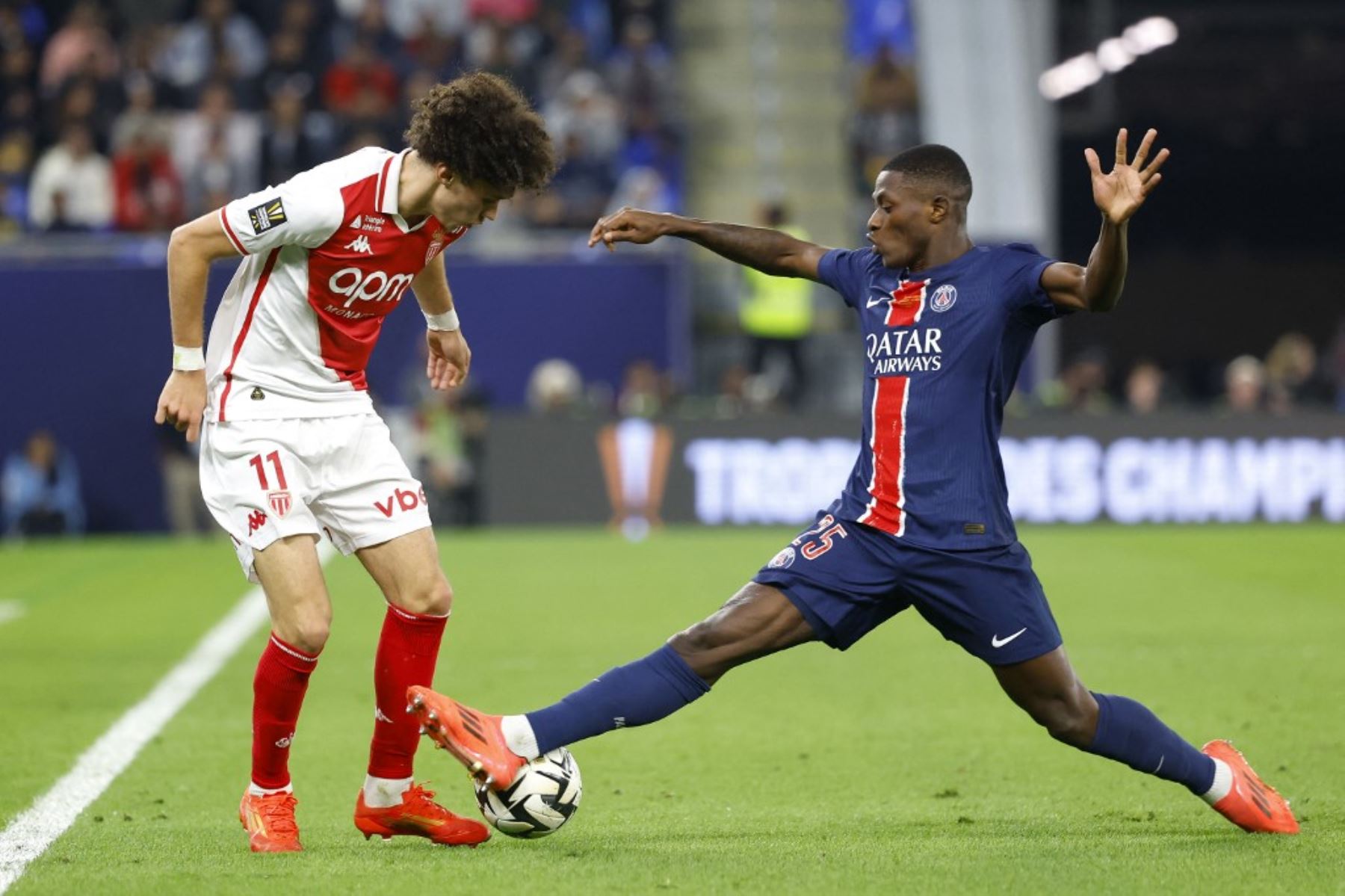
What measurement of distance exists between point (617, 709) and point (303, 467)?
107 cm

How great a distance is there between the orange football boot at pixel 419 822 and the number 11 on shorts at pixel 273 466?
888 mm

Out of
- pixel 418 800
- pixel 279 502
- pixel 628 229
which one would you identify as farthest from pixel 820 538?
pixel 279 502

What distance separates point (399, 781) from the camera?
537 centimetres

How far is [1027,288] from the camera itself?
5.04 meters

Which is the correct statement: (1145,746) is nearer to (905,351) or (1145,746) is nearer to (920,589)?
(920,589)

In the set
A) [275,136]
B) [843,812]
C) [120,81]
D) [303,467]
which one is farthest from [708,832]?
[120,81]

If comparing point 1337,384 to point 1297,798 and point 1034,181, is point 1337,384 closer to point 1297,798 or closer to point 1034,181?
point 1034,181

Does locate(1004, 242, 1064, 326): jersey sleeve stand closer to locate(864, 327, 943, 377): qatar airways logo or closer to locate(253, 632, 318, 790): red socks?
locate(864, 327, 943, 377): qatar airways logo

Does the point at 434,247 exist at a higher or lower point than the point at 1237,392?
higher

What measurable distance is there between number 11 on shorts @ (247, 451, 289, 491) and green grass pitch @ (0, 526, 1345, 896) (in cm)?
96

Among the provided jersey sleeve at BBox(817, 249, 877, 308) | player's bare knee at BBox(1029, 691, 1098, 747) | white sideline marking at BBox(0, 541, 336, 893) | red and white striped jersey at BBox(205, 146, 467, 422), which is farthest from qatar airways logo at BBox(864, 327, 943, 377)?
white sideline marking at BBox(0, 541, 336, 893)

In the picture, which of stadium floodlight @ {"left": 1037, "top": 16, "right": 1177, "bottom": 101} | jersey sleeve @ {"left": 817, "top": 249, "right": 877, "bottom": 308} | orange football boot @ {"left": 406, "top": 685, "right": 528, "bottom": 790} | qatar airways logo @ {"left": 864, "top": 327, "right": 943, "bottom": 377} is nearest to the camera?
orange football boot @ {"left": 406, "top": 685, "right": 528, "bottom": 790}

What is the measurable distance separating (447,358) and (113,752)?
6.88 feet

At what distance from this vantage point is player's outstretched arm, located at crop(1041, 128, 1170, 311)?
4727mm
